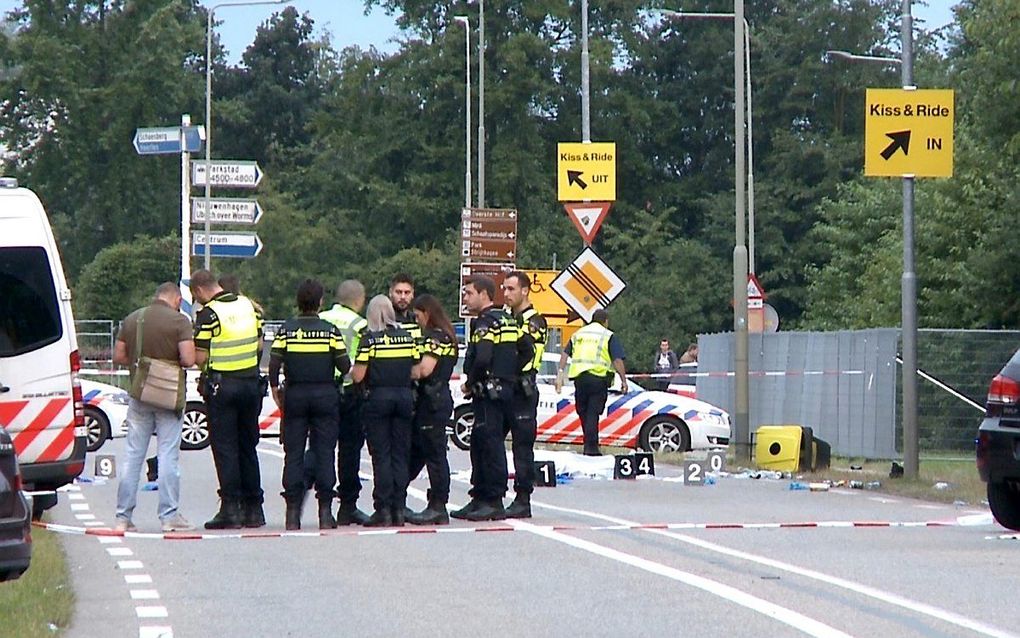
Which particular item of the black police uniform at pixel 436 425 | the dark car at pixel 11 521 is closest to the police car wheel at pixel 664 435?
the black police uniform at pixel 436 425

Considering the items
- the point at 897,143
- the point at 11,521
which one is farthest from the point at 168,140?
the point at 11,521

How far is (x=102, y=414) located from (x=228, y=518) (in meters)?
15.1

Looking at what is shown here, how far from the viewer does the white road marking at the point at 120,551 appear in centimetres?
1515

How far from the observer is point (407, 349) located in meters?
17.3

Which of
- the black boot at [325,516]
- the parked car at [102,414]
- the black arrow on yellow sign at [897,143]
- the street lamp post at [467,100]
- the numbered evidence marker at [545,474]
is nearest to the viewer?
the black boot at [325,516]

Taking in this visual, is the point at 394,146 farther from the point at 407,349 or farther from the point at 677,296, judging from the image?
the point at 407,349

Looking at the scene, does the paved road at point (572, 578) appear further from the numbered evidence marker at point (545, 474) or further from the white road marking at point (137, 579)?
the numbered evidence marker at point (545, 474)

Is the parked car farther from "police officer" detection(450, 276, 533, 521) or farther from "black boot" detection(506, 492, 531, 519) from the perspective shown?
"black boot" detection(506, 492, 531, 519)

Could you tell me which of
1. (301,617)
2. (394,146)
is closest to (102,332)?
(394,146)

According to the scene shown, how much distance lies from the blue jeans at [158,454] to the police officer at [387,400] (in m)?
1.43

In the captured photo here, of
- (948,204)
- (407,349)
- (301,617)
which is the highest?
(948,204)

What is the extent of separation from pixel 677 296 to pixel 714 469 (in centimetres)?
4626

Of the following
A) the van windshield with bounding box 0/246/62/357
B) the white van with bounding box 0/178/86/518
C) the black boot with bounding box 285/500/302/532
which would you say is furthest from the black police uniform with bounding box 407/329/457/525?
the van windshield with bounding box 0/246/62/357

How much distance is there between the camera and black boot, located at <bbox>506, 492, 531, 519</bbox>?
58.7 ft
